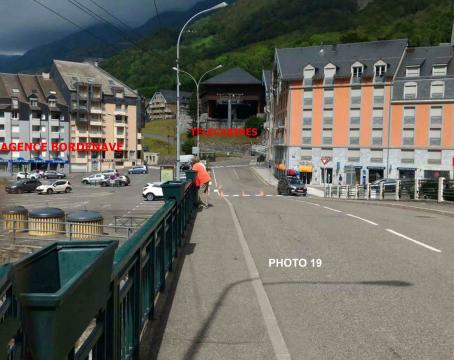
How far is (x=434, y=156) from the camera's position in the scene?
64125mm

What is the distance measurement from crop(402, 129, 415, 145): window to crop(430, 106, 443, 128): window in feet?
7.65

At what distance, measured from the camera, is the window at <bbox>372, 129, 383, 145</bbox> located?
66.9m

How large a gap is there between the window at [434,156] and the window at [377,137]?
19.1 feet

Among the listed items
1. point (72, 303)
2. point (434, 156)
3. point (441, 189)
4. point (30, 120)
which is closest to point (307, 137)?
point (434, 156)

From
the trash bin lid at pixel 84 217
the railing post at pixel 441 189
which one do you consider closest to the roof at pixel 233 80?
the railing post at pixel 441 189

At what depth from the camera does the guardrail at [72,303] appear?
2066 mm

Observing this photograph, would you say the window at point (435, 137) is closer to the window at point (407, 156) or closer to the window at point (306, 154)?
the window at point (407, 156)

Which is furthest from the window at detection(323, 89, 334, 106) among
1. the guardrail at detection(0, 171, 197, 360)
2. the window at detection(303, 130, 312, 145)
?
the guardrail at detection(0, 171, 197, 360)

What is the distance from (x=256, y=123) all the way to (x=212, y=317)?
422ft

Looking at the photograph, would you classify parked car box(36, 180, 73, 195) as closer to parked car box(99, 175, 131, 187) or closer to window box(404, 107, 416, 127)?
parked car box(99, 175, 131, 187)

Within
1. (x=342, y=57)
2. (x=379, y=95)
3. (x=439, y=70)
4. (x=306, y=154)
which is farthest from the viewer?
(x=342, y=57)

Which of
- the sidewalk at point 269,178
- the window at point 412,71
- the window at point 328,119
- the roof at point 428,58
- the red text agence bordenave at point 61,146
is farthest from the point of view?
the red text agence bordenave at point 61,146

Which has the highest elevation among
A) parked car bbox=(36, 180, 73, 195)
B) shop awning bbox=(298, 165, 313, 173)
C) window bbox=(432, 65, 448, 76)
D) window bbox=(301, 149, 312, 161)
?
window bbox=(432, 65, 448, 76)

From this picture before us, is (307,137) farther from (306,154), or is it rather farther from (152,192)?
(152,192)
